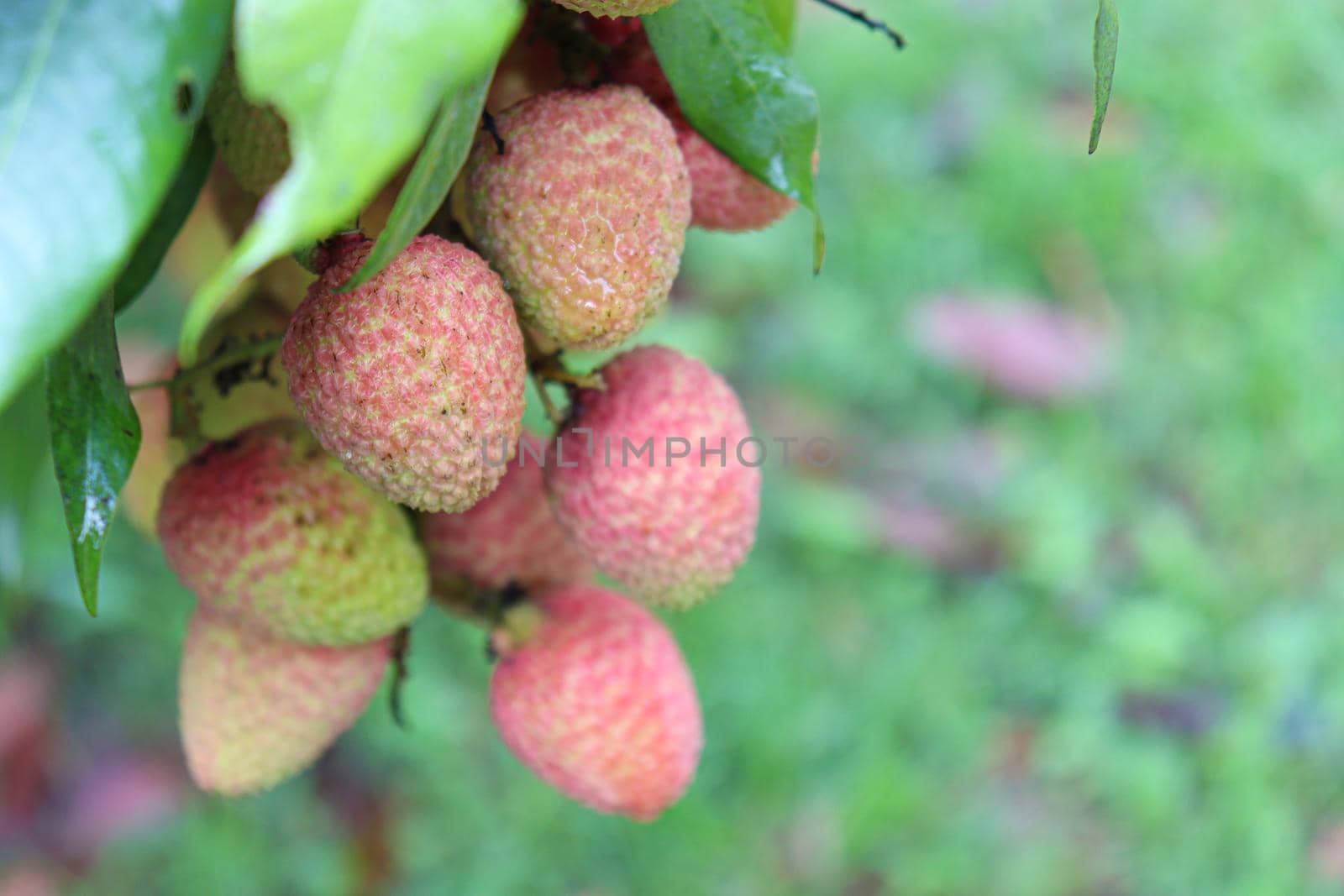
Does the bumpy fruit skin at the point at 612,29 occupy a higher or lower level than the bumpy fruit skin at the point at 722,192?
higher

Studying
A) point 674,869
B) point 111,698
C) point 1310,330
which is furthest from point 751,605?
point 1310,330

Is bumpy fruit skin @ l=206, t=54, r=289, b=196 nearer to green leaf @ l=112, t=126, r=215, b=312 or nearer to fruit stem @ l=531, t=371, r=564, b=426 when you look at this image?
green leaf @ l=112, t=126, r=215, b=312

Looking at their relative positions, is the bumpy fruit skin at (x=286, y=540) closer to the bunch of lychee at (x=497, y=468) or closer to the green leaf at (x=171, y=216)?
the bunch of lychee at (x=497, y=468)

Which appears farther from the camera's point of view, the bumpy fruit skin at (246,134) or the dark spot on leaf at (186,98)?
the bumpy fruit skin at (246,134)

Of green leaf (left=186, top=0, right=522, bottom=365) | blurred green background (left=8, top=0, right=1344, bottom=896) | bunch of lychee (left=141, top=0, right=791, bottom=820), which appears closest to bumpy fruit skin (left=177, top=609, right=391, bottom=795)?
bunch of lychee (left=141, top=0, right=791, bottom=820)

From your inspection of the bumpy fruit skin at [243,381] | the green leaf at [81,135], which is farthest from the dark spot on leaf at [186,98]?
the bumpy fruit skin at [243,381]

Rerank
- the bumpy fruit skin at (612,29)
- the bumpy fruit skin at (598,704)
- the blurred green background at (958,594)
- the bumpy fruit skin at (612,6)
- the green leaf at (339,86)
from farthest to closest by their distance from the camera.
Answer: the blurred green background at (958,594) < the bumpy fruit skin at (598,704) < the bumpy fruit skin at (612,29) < the bumpy fruit skin at (612,6) < the green leaf at (339,86)

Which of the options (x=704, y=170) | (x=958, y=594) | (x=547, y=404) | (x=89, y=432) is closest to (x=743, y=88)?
(x=704, y=170)
